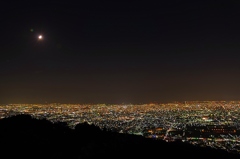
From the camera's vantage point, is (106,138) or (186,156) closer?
(186,156)

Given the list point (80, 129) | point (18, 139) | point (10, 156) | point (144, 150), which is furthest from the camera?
point (80, 129)

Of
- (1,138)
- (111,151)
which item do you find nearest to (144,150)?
(111,151)

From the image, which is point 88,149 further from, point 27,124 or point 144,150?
point 27,124

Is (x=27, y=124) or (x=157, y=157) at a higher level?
(x=27, y=124)

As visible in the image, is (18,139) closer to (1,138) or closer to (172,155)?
(1,138)

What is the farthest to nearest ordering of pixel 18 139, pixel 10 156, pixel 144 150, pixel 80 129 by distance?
1. pixel 80 129
2. pixel 18 139
3. pixel 144 150
4. pixel 10 156

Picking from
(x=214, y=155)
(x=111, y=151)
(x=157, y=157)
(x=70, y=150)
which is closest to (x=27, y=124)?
(x=70, y=150)
